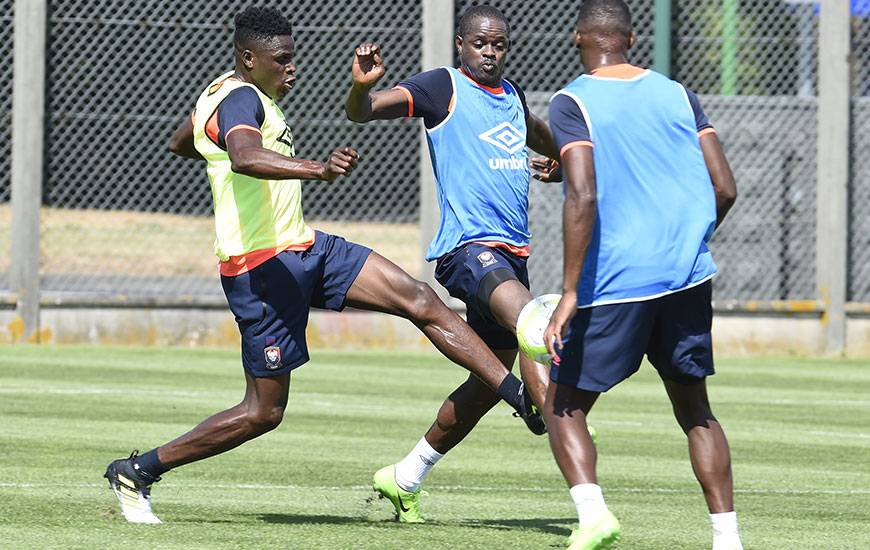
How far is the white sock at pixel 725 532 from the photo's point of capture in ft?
19.8

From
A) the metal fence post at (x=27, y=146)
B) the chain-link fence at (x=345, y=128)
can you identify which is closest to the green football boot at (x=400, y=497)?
the chain-link fence at (x=345, y=128)

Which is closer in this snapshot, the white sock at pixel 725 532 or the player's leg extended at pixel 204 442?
the white sock at pixel 725 532

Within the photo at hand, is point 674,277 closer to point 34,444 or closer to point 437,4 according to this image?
point 34,444

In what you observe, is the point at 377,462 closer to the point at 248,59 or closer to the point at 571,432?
the point at 248,59

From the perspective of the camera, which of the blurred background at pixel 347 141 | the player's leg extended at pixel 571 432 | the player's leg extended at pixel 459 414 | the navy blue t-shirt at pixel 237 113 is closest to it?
the player's leg extended at pixel 571 432

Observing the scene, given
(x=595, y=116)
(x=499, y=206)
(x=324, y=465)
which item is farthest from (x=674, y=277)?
(x=324, y=465)

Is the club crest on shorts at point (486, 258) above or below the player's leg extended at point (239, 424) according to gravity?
above

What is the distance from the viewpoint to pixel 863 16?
17.0m

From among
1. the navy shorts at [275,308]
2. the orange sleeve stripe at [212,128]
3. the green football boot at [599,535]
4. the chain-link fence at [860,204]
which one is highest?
the orange sleeve stripe at [212,128]

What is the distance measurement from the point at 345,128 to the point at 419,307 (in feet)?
30.9

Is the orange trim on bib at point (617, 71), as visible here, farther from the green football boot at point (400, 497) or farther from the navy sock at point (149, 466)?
the navy sock at point (149, 466)

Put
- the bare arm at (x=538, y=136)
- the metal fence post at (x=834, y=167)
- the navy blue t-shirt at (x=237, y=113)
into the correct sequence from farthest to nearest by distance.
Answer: the metal fence post at (x=834, y=167) < the bare arm at (x=538, y=136) < the navy blue t-shirt at (x=237, y=113)

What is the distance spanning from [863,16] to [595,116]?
11823 mm

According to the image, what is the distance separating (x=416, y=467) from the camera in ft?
24.5
